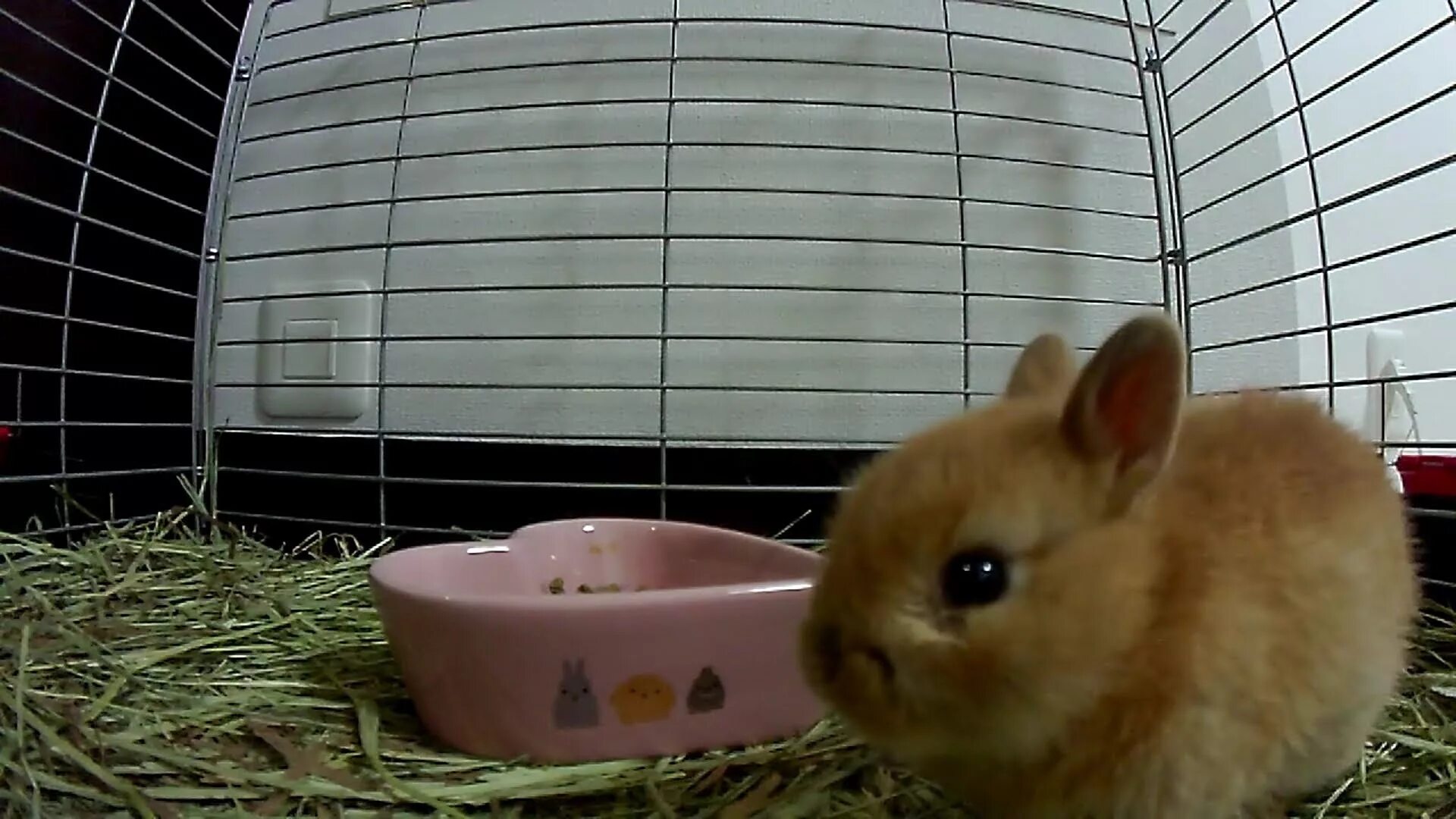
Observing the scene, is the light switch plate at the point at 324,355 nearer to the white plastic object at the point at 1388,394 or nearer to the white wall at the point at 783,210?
the white wall at the point at 783,210

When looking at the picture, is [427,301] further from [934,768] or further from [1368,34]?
[1368,34]

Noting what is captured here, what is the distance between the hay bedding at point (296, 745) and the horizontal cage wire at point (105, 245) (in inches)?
12.1

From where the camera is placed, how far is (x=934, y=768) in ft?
2.20

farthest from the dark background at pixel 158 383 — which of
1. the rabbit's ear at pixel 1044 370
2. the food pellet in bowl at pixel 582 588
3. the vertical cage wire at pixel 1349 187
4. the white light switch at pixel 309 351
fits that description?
the vertical cage wire at pixel 1349 187

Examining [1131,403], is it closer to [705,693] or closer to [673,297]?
[705,693]

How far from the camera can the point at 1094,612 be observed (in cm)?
59

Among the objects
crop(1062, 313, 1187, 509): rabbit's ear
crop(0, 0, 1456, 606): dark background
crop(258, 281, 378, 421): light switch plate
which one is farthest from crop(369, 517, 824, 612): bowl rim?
crop(258, 281, 378, 421): light switch plate

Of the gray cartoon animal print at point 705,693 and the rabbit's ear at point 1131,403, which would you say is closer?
the rabbit's ear at point 1131,403

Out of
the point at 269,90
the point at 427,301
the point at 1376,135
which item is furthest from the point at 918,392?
the point at 269,90

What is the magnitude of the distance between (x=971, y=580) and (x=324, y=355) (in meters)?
1.32

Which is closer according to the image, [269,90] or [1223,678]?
[1223,678]

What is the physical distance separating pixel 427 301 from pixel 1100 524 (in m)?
1.27

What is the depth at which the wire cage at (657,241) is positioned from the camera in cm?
150

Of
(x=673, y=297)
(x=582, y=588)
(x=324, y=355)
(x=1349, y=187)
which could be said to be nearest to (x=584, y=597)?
(x=582, y=588)
